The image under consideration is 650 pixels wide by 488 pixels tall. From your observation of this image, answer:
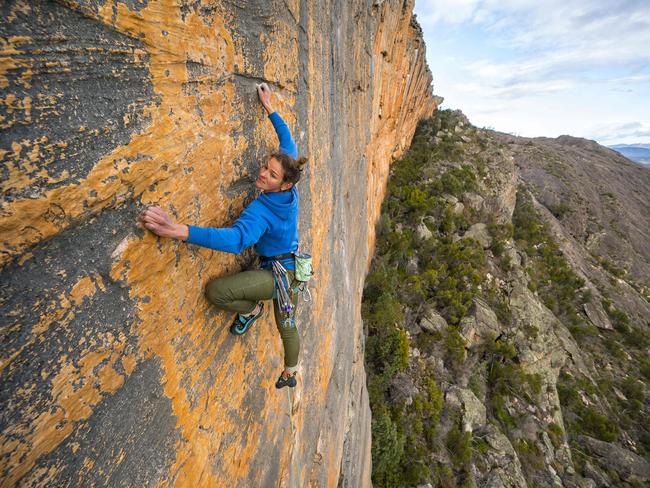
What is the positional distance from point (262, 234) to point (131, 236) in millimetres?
1005

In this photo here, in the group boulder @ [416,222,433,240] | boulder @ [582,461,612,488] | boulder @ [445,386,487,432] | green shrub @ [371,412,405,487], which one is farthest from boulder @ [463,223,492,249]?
green shrub @ [371,412,405,487]

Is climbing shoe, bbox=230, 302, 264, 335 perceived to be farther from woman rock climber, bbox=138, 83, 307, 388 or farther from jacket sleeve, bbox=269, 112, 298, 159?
jacket sleeve, bbox=269, 112, 298, 159

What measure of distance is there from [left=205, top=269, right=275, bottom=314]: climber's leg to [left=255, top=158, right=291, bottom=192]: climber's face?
69cm

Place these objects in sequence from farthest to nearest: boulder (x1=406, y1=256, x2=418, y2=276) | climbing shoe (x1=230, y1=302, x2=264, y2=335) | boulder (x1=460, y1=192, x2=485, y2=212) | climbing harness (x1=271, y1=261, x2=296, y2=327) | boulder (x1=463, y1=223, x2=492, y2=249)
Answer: boulder (x1=460, y1=192, x2=485, y2=212)
boulder (x1=463, y1=223, x2=492, y2=249)
boulder (x1=406, y1=256, x2=418, y2=276)
climbing harness (x1=271, y1=261, x2=296, y2=327)
climbing shoe (x1=230, y1=302, x2=264, y2=335)

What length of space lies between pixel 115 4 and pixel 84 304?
1.34 meters

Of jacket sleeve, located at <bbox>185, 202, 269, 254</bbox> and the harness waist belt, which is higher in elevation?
jacket sleeve, located at <bbox>185, 202, 269, 254</bbox>

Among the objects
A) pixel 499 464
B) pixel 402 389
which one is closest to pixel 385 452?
pixel 402 389

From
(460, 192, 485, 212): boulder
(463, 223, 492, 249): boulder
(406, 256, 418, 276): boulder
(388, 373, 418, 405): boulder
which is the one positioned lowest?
(388, 373, 418, 405): boulder

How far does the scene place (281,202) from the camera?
8.23 feet

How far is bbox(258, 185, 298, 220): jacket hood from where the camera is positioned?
8.04 ft

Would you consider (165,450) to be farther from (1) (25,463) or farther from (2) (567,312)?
(2) (567,312)

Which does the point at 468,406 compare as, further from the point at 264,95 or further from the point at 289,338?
the point at 264,95

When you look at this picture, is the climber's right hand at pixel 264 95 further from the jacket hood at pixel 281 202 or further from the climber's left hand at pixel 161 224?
the climber's left hand at pixel 161 224

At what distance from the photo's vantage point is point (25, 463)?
1.22 metres
